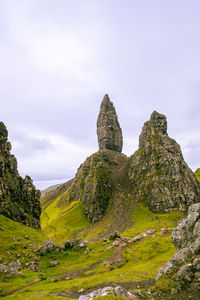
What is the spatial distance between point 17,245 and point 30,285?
28153 mm

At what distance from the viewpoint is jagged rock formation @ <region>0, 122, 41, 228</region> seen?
96438mm

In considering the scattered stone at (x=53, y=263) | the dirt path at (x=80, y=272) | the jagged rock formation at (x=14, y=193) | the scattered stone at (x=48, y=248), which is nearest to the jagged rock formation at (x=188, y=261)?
the dirt path at (x=80, y=272)

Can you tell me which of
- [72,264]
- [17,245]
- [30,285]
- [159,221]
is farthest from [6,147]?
[159,221]

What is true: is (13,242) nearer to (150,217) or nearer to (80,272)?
(80,272)

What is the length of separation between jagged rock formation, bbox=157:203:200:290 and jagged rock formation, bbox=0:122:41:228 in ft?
282

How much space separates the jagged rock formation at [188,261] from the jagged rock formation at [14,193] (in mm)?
86055

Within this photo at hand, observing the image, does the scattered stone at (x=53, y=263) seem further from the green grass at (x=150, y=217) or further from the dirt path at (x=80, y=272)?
the green grass at (x=150, y=217)

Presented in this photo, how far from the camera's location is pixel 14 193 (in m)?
107

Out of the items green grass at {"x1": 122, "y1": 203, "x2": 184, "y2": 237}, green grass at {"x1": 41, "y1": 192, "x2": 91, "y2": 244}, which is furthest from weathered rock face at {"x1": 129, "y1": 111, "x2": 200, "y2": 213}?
green grass at {"x1": 41, "y1": 192, "x2": 91, "y2": 244}

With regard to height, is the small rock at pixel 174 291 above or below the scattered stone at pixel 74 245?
above

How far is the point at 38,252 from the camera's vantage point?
213 ft

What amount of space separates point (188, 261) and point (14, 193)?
102696 mm

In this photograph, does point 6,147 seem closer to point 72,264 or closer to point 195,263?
point 72,264

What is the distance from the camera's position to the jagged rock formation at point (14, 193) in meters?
96.4
